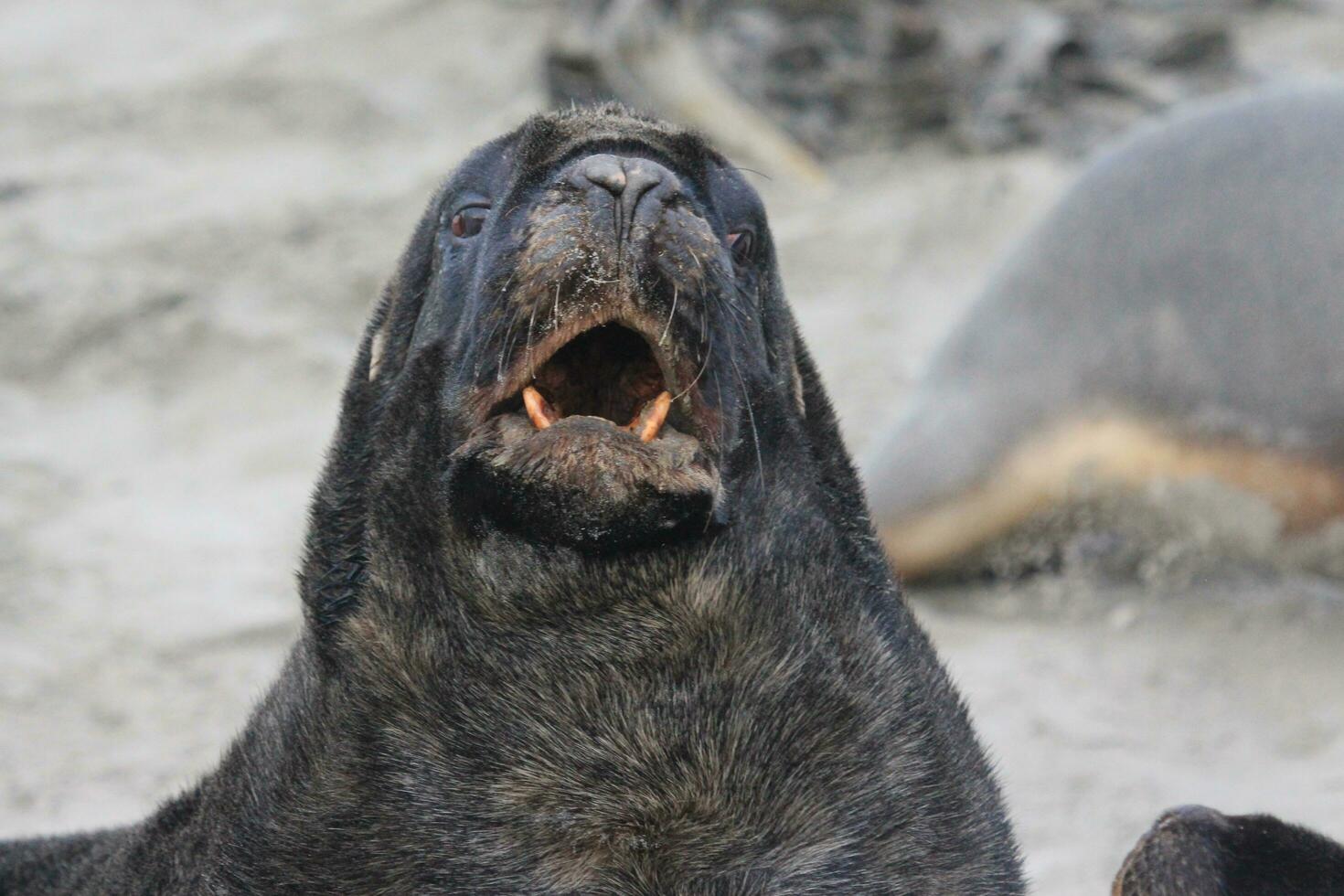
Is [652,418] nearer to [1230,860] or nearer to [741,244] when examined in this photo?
[741,244]

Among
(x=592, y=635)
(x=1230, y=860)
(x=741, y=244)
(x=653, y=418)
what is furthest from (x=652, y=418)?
(x=1230, y=860)

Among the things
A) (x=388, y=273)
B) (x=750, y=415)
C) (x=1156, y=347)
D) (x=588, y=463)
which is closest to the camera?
(x=588, y=463)

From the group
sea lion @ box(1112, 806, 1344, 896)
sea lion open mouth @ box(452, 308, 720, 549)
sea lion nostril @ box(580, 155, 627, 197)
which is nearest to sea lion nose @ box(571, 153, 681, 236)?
sea lion nostril @ box(580, 155, 627, 197)

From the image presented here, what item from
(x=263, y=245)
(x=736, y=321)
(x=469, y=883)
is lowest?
(x=469, y=883)

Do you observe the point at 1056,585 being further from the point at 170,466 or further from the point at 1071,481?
the point at 170,466

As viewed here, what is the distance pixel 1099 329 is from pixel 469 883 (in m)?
3.08

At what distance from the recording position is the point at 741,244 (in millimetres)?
2100

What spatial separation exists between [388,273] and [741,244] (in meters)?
3.62

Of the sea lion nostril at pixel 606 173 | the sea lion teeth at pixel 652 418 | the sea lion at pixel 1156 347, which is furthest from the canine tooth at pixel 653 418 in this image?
the sea lion at pixel 1156 347

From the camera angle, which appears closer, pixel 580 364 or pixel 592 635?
pixel 592 635

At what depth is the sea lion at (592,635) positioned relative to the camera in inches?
69.9

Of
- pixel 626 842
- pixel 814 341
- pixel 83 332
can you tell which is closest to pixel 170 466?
pixel 83 332

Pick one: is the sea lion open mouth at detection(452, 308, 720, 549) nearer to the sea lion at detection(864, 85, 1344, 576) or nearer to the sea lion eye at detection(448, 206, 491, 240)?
the sea lion eye at detection(448, 206, 491, 240)

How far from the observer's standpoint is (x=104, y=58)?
23.5 feet
